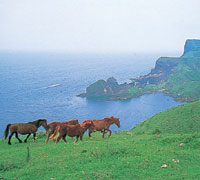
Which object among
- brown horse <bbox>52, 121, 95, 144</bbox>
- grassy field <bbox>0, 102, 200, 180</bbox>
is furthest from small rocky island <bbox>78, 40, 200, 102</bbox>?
grassy field <bbox>0, 102, 200, 180</bbox>

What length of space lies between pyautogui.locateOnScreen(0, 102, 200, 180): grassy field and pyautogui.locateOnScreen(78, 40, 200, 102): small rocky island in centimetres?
8972

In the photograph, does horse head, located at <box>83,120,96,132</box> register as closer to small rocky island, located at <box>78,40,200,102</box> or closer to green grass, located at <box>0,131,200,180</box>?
green grass, located at <box>0,131,200,180</box>

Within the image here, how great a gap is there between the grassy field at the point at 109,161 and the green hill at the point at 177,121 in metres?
10.3

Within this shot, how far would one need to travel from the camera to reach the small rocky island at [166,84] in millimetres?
109250

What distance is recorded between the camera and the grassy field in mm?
9578

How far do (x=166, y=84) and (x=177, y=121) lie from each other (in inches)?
4220

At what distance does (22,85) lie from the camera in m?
127

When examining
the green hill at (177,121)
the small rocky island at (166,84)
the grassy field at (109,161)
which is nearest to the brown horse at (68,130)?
the grassy field at (109,161)

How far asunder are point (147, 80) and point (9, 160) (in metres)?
132

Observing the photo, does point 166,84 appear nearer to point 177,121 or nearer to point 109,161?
point 177,121

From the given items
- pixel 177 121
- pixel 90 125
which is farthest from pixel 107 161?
pixel 177 121

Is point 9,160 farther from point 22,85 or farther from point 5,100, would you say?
point 22,85

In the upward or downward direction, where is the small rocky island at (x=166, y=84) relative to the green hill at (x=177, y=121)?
downward

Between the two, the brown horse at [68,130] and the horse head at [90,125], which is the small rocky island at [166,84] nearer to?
the horse head at [90,125]
